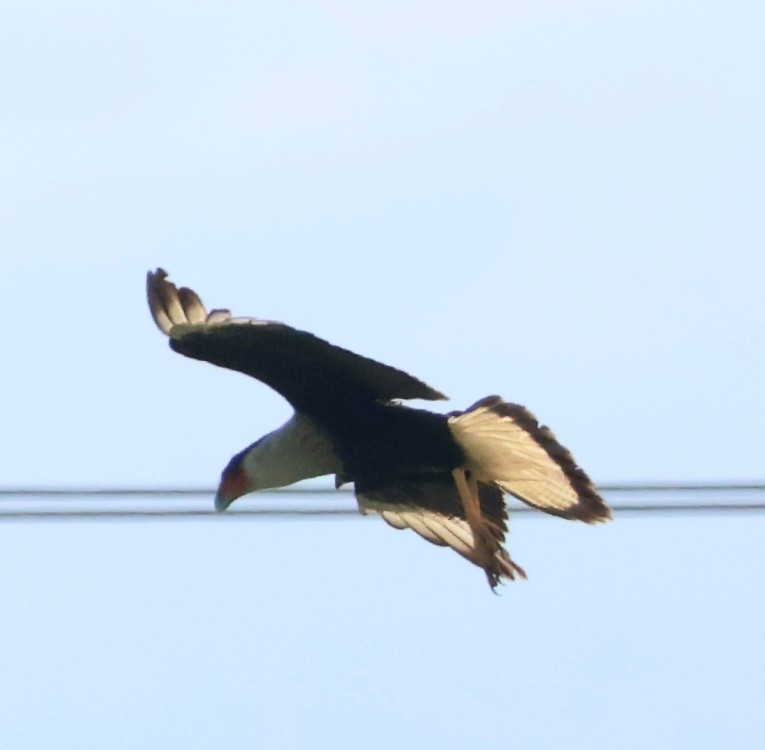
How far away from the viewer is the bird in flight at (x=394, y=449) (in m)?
4.90

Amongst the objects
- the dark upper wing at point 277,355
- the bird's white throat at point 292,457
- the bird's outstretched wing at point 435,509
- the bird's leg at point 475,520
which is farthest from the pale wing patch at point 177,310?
the bird's leg at point 475,520

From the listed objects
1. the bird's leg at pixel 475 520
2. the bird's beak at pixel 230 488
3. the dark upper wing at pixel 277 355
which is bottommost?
the bird's leg at pixel 475 520

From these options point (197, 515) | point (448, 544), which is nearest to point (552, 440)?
point (448, 544)

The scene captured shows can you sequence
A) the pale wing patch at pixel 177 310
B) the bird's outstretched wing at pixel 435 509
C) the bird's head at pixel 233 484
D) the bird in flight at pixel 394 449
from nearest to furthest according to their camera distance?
the pale wing patch at pixel 177 310, the bird in flight at pixel 394 449, the bird's head at pixel 233 484, the bird's outstretched wing at pixel 435 509

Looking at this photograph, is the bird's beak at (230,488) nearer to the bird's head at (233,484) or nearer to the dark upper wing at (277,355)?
the bird's head at (233,484)

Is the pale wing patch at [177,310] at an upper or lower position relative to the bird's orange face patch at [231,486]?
upper

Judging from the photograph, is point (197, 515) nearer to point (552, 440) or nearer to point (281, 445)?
point (281, 445)

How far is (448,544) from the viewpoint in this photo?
533cm

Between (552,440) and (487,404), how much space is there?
10.4 inches

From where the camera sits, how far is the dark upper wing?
182 inches

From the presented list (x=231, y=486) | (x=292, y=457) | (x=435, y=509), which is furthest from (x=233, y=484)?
(x=435, y=509)

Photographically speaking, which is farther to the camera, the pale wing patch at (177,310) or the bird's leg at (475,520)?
the bird's leg at (475,520)

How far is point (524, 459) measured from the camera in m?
5.10

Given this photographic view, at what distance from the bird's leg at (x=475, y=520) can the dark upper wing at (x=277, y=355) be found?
0.42 meters
